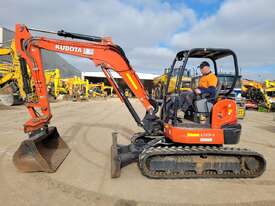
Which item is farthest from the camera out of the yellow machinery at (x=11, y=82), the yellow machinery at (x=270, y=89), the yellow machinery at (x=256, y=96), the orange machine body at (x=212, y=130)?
the yellow machinery at (x=270, y=89)

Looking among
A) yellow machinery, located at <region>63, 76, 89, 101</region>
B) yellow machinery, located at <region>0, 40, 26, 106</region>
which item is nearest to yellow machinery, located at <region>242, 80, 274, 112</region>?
yellow machinery, located at <region>63, 76, 89, 101</region>

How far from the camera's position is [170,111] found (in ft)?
20.5

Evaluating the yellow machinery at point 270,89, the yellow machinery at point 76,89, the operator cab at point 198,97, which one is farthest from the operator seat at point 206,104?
the yellow machinery at point 76,89

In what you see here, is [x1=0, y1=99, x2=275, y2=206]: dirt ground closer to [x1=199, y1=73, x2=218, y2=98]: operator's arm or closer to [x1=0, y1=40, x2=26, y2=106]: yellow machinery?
[x1=199, y1=73, x2=218, y2=98]: operator's arm

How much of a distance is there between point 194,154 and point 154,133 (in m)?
1.29

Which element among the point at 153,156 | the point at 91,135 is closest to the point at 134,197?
the point at 153,156

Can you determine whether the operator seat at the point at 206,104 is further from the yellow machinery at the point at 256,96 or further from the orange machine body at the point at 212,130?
the yellow machinery at the point at 256,96

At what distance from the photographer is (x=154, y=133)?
6.71 meters

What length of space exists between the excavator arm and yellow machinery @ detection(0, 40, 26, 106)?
15.1m

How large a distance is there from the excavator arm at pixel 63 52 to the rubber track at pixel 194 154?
A: 3.86 feet

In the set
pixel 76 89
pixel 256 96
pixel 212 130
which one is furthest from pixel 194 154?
pixel 76 89

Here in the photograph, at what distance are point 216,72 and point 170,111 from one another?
1.60 m

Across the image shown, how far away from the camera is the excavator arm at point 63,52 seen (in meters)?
6.31

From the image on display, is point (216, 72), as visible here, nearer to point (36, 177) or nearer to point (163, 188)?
point (163, 188)
